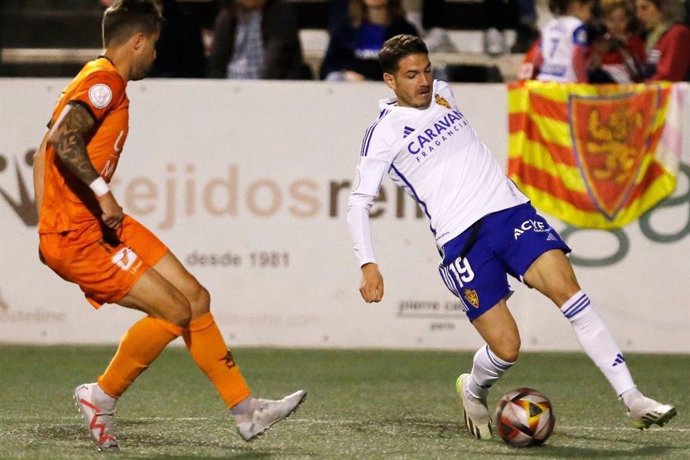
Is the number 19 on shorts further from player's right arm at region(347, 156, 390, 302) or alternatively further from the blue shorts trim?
player's right arm at region(347, 156, 390, 302)

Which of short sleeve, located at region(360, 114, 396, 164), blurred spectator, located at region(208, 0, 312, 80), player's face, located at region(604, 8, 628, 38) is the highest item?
short sleeve, located at region(360, 114, 396, 164)

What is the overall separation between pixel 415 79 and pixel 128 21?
145 centimetres

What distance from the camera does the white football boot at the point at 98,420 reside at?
687cm

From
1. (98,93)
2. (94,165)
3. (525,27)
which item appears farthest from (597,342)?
(525,27)

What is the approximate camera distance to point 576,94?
36.0 ft

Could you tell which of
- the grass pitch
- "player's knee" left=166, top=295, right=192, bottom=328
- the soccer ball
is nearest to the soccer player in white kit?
the soccer ball

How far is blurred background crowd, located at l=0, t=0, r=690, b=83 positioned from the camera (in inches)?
456

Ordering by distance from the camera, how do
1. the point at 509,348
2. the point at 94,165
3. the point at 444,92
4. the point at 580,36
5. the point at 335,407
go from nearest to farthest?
the point at 94,165 < the point at 509,348 < the point at 444,92 < the point at 335,407 < the point at 580,36

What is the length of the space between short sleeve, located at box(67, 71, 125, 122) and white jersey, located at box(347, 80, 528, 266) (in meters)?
1.30

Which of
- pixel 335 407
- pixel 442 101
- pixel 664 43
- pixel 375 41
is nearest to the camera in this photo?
pixel 442 101

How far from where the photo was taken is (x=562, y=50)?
37.5ft

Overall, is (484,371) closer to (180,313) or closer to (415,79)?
(415,79)

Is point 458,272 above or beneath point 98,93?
beneath

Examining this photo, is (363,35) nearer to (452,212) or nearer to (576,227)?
(576,227)
